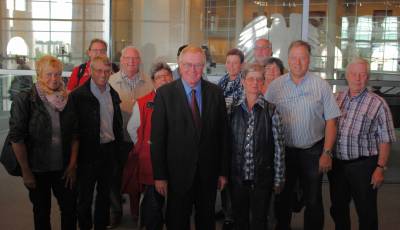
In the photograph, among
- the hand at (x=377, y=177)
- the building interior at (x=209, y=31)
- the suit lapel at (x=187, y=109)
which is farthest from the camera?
the building interior at (x=209, y=31)

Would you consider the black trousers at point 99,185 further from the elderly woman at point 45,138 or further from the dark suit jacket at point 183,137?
the dark suit jacket at point 183,137

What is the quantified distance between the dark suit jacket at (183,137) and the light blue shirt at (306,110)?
23.0 inches

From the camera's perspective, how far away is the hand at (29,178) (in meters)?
3.06

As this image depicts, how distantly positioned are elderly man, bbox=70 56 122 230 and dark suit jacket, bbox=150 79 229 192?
0.68 metres

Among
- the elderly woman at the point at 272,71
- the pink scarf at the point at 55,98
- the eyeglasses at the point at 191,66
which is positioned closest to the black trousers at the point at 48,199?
the pink scarf at the point at 55,98

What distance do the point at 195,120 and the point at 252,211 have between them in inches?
32.2

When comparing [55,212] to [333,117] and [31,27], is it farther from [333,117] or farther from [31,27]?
[31,27]

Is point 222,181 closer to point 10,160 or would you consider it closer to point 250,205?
point 250,205

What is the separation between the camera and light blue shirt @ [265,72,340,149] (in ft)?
11.0

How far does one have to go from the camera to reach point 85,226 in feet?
12.0

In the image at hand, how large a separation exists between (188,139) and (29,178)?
1.08 m

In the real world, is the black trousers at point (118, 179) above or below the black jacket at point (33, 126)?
below

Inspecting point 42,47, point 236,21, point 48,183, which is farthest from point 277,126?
point 42,47

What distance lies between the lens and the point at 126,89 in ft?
14.0
